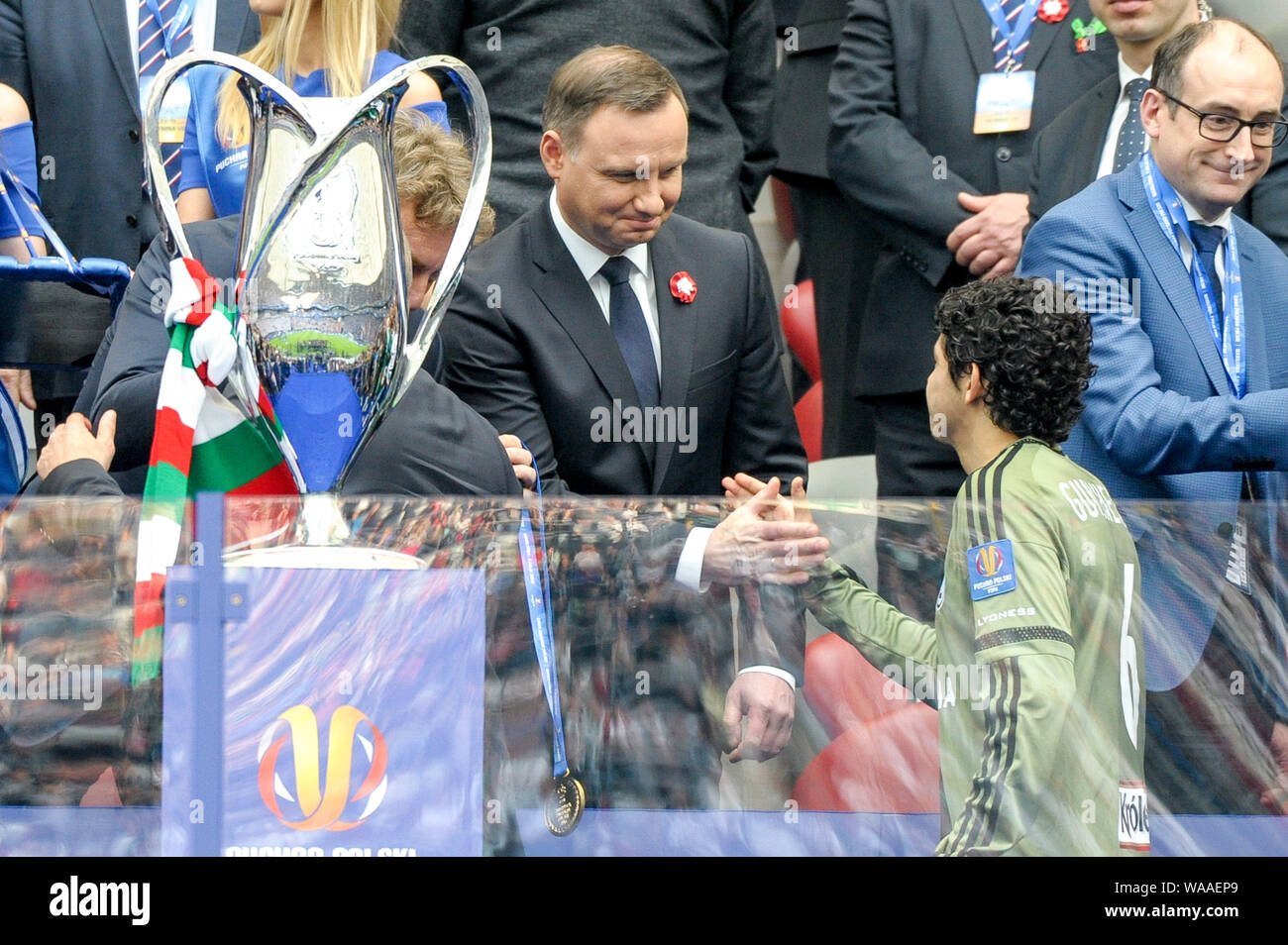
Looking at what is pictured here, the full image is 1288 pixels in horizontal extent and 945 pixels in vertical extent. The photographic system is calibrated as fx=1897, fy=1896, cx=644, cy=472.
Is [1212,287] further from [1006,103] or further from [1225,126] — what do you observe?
[1006,103]

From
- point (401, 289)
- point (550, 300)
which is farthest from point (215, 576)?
point (550, 300)

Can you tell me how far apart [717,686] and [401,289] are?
0.53 m

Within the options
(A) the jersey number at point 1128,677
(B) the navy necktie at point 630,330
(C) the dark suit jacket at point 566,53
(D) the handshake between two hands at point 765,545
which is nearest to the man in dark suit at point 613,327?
(B) the navy necktie at point 630,330

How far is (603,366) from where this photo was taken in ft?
9.66

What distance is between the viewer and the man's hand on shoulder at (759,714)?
5.44ft

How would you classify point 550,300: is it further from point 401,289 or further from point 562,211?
point 401,289

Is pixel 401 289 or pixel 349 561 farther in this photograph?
pixel 401 289

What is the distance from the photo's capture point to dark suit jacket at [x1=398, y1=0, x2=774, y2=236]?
11.2 ft

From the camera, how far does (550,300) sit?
3.00 meters

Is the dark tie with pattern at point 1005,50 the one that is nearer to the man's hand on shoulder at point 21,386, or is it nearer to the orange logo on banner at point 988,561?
the man's hand on shoulder at point 21,386

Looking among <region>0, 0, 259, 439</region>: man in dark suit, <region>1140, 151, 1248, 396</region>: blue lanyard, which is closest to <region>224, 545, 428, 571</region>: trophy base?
<region>1140, 151, 1248, 396</region>: blue lanyard

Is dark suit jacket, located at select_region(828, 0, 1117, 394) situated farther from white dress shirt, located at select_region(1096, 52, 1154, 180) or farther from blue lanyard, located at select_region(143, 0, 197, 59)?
blue lanyard, located at select_region(143, 0, 197, 59)

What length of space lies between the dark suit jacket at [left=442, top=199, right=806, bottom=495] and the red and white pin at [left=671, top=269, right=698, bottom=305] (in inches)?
0.5
